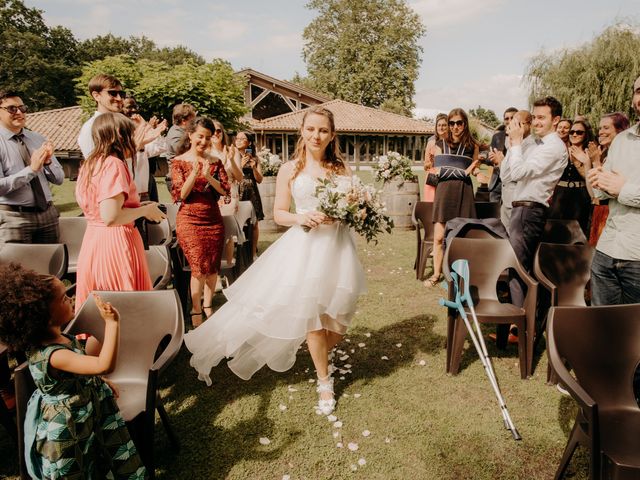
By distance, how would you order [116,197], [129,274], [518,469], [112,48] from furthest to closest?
1. [112,48]
2. [129,274]
3. [116,197]
4. [518,469]

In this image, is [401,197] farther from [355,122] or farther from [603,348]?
[355,122]

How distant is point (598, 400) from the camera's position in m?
2.35

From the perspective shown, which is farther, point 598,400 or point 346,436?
point 346,436

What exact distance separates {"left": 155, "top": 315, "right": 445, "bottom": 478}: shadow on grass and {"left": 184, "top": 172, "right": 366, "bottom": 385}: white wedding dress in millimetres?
256

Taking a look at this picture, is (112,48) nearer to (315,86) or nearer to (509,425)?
(315,86)

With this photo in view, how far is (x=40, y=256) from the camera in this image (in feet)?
12.4

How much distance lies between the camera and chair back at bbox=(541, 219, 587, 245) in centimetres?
498

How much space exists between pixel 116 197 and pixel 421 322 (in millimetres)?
3440

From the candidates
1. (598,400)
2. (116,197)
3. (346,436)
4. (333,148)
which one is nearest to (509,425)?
(598,400)

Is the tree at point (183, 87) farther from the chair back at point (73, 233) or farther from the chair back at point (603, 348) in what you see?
the chair back at point (603, 348)

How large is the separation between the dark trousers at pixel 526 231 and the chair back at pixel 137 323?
3075mm

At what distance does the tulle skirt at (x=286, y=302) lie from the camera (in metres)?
3.11

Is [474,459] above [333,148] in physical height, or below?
below

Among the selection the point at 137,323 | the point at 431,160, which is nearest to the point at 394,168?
the point at 431,160
